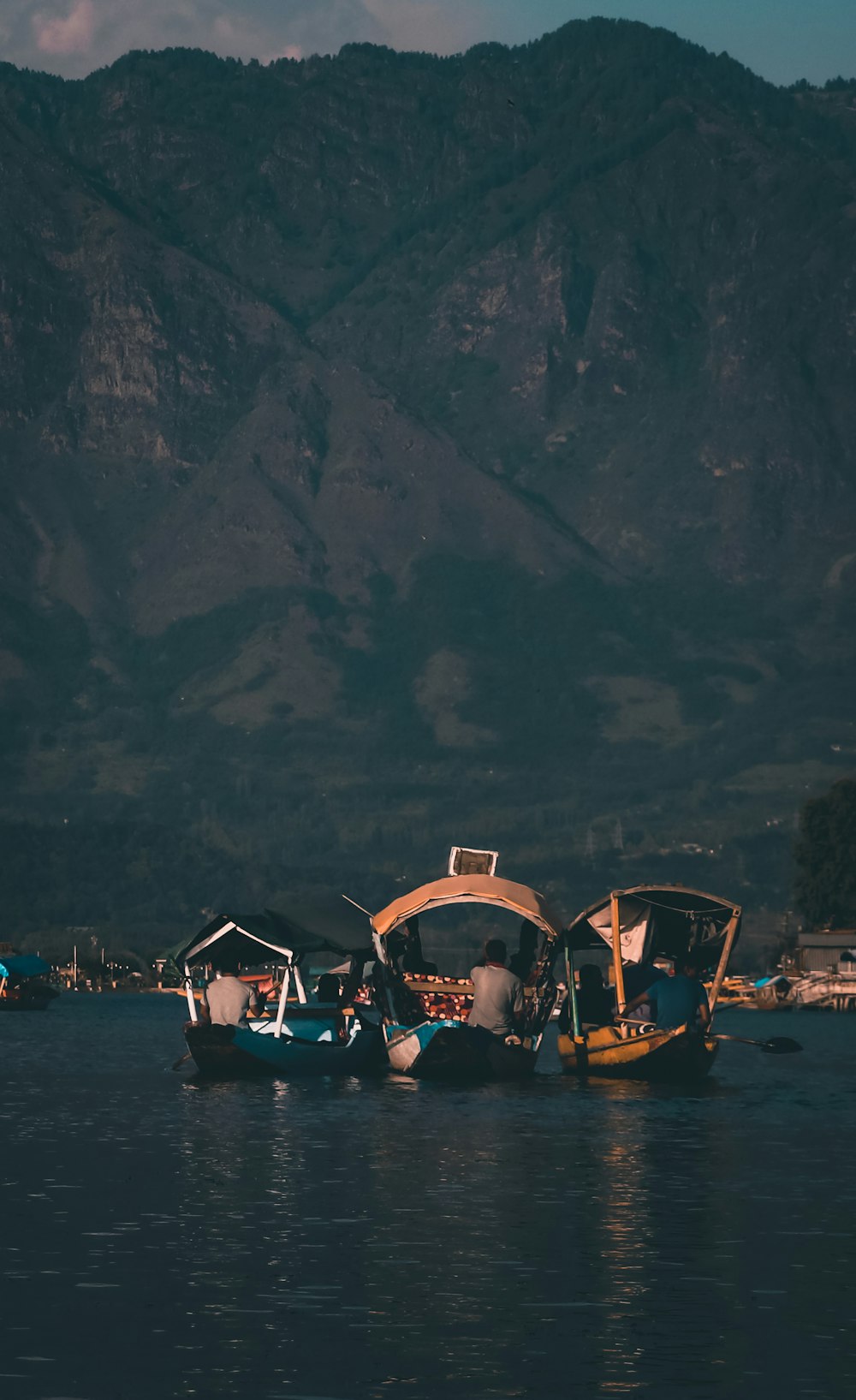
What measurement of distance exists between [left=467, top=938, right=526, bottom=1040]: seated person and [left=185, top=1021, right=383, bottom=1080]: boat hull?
6880 mm

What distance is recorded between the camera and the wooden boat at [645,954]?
81.1 metres

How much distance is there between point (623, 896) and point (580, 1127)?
683 inches

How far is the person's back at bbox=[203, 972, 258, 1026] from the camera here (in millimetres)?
79938

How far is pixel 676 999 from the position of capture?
79.4 meters

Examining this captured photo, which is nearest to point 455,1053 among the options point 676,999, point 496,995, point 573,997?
point 496,995

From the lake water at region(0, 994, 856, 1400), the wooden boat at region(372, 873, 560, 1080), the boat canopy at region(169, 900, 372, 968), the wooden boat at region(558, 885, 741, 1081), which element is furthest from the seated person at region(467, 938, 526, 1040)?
the boat canopy at region(169, 900, 372, 968)

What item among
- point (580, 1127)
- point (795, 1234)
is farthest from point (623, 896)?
point (795, 1234)

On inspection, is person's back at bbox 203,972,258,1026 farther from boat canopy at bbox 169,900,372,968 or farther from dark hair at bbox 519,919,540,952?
dark hair at bbox 519,919,540,952

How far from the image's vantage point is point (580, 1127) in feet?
223

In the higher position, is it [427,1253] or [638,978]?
[638,978]

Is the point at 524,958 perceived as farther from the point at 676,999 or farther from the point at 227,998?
the point at 227,998

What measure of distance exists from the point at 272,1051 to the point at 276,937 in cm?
449

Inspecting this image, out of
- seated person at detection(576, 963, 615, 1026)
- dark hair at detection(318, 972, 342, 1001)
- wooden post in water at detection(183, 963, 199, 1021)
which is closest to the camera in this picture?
seated person at detection(576, 963, 615, 1026)

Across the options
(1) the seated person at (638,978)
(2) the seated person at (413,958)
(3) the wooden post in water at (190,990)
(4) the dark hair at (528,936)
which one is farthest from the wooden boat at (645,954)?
(3) the wooden post in water at (190,990)
